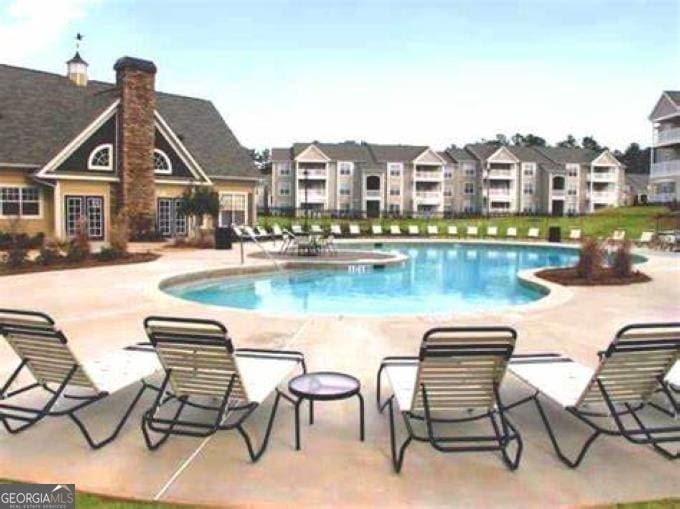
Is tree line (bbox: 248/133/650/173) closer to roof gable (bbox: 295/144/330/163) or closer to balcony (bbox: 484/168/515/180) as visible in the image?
balcony (bbox: 484/168/515/180)

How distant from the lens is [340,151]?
65312 millimetres

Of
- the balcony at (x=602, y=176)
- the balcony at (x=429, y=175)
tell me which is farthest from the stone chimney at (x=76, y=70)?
the balcony at (x=602, y=176)

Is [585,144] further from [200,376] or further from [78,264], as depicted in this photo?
[200,376]

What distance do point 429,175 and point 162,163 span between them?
43.2 meters

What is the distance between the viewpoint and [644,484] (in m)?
3.79

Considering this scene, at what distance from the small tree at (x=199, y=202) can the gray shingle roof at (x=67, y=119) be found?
16.8 feet

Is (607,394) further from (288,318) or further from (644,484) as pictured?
(288,318)

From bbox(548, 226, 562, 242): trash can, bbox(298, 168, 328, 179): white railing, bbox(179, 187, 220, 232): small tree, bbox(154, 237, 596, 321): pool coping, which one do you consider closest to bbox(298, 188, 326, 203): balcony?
bbox(298, 168, 328, 179): white railing

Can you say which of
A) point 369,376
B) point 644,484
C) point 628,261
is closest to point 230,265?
point 628,261

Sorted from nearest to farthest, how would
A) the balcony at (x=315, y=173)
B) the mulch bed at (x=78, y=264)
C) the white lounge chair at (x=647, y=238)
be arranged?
the mulch bed at (x=78, y=264) → the white lounge chair at (x=647, y=238) → the balcony at (x=315, y=173)

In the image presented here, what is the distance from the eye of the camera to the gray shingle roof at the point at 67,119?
79.5 ft

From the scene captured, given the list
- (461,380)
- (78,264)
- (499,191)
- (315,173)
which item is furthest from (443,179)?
(461,380)

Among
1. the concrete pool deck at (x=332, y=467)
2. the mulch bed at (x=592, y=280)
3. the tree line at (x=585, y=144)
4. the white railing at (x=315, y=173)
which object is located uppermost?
the tree line at (x=585, y=144)

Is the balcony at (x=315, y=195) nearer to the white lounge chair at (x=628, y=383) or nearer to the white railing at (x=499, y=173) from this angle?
the white railing at (x=499, y=173)
